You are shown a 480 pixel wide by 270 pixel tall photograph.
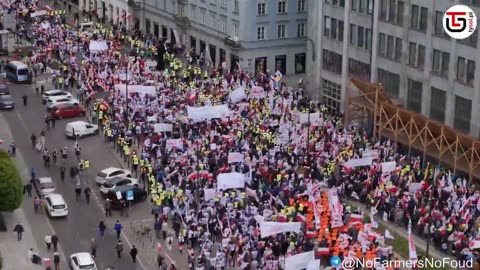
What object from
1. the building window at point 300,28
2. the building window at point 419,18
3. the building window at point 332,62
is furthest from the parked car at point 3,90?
the building window at point 419,18

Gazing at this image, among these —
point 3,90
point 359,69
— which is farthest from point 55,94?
point 359,69

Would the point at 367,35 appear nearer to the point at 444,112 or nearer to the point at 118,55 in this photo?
the point at 444,112

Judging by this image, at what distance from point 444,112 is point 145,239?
24567mm

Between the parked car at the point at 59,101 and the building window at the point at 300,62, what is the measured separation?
2212 cm

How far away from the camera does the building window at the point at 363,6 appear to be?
7825cm

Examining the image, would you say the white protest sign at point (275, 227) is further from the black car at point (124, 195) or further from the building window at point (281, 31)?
the building window at point (281, 31)

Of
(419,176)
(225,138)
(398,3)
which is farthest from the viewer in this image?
(398,3)

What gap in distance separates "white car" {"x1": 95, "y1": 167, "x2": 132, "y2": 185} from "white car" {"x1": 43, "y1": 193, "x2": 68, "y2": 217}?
4031 millimetres

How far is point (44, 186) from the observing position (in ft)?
207

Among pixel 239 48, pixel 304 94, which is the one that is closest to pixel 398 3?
pixel 304 94

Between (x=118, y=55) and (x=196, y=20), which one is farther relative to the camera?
(x=196, y=20)

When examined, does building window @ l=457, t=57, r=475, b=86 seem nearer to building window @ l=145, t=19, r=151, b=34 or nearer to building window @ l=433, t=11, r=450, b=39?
building window @ l=433, t=11, r=450, b=39

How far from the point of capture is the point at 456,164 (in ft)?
211

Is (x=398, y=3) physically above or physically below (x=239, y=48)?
above
